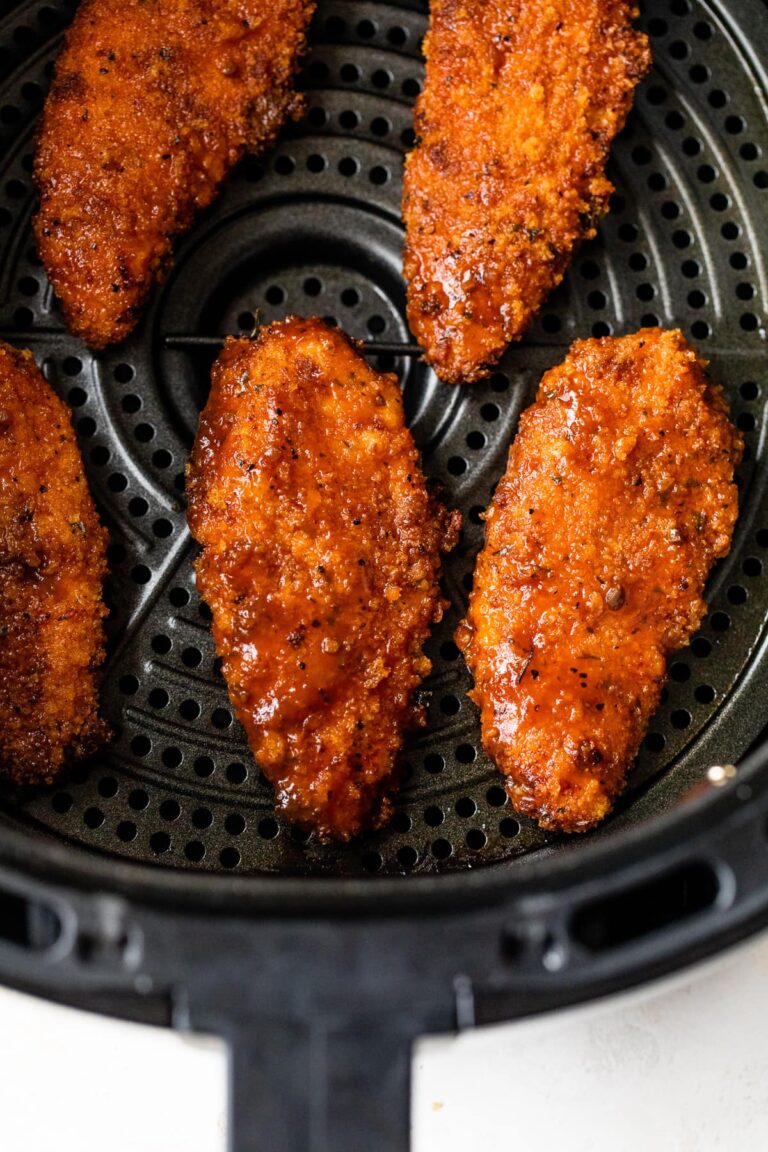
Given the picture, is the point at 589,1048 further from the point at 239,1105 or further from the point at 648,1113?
the point at 239,1105

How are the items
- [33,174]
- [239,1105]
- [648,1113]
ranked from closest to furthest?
[239,1105]
[648,1113]
[33,174]

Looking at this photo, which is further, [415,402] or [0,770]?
[415,402]

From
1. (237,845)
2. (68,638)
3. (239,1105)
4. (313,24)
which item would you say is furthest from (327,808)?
(313,24)

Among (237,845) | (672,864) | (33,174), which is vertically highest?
(33,174)

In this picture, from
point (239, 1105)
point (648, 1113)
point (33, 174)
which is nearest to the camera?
point (239, 1105)

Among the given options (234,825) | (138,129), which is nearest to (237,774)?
(234,825)

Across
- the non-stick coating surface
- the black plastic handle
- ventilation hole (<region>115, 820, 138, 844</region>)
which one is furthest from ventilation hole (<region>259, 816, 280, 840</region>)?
the black plastic handle

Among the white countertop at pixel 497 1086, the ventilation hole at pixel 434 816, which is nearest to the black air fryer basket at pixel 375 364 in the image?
the ventilation hole at pixel 434 816

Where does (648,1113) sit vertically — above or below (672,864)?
below
